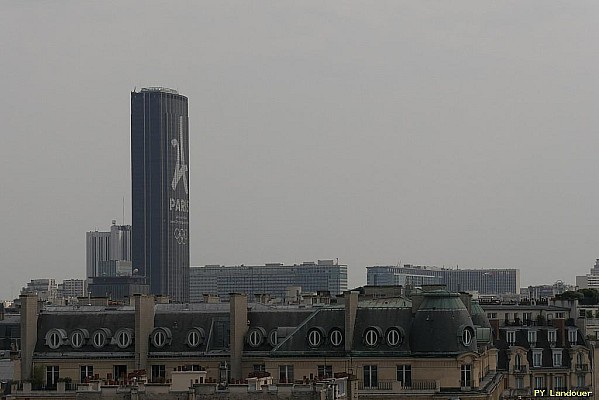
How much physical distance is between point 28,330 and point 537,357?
4813cm

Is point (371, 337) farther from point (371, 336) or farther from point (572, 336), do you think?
point (572, 336)

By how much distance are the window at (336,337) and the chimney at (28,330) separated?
18780 mm

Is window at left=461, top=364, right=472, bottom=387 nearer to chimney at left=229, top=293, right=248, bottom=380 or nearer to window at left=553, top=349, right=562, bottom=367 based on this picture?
chimney at left=229, top=293, right=248, bottom=380

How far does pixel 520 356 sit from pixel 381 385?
38128mm

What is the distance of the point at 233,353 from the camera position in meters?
102

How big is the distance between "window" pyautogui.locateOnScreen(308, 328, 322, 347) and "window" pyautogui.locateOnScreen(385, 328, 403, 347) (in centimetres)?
410

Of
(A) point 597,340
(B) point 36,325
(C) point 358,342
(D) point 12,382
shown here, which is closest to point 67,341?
(B) point 36,325

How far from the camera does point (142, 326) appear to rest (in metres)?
104

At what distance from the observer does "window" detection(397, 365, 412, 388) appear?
322ft

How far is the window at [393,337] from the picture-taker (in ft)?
326

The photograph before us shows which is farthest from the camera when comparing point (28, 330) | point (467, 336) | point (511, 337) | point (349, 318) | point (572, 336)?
point (572, 336)

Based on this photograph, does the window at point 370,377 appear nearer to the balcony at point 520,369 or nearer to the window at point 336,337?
the window at point 336,337

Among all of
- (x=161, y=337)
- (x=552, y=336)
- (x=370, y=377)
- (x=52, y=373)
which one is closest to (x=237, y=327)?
(x=161, y=337)

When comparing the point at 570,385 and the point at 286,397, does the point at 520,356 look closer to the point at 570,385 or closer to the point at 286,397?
the point at 570,385
